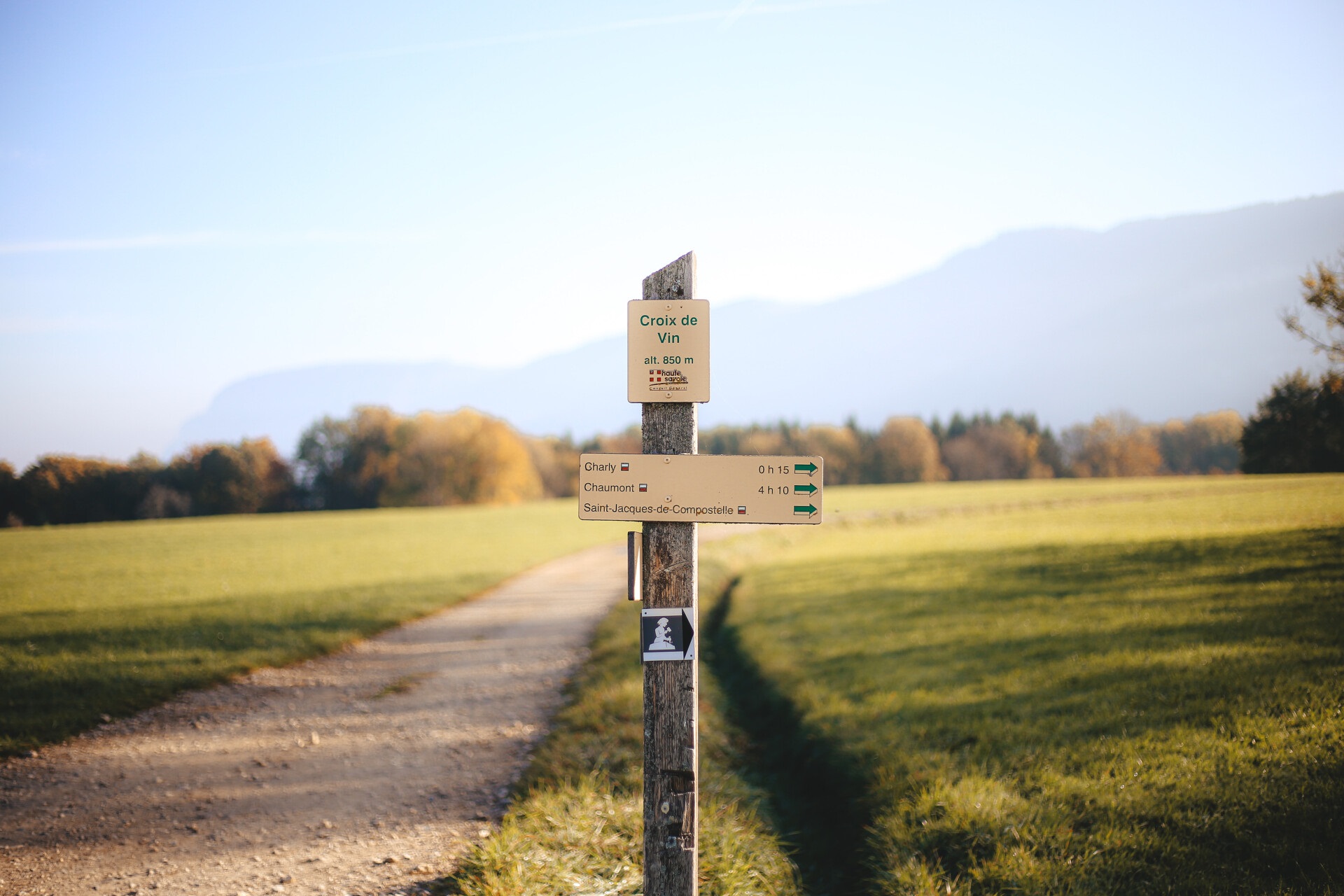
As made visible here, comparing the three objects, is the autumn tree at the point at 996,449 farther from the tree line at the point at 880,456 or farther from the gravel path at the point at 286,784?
the gravel path at the point at 286,784

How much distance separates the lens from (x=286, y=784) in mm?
5812

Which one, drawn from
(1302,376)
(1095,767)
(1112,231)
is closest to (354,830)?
(1095,767)

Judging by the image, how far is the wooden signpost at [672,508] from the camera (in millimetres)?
3307

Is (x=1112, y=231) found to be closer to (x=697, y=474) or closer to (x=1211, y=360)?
(x=1211, y=360)

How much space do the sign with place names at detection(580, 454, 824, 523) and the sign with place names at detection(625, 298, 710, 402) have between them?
1.06 ft

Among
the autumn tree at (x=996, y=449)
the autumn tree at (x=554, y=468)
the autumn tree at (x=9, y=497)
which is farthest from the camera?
the autumn tree at (x=554, y=468)

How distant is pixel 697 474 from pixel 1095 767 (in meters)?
4.17

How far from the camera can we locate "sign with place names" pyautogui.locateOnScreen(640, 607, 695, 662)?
3309 mm

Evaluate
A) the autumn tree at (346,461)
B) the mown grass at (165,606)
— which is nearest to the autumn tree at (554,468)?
the autumn tree at (346,461)

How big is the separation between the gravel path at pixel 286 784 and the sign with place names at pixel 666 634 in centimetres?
254

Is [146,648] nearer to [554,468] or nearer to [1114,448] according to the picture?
[1114,448]

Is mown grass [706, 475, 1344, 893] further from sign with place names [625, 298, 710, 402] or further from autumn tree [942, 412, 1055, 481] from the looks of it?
autumn tree [942, 412, 1055, 481]

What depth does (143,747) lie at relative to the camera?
6.49m

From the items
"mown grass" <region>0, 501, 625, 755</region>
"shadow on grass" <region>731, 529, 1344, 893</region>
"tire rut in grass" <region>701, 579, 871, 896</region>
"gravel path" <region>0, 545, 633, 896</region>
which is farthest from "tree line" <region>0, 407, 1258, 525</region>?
"gravel path" <region>0, 545, 633, 896</region>
